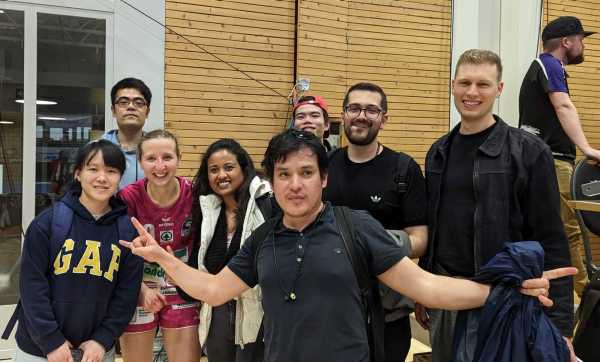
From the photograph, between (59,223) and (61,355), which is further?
(59,223)

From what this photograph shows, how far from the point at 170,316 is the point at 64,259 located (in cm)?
67

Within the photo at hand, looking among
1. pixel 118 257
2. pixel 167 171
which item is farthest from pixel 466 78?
pixel 118 257

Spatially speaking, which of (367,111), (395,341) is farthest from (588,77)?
(395,341)

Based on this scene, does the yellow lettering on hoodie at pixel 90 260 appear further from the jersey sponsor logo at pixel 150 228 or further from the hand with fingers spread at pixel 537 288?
the hand with fingers spread at pixel 537 288

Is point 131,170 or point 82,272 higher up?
point 131,170

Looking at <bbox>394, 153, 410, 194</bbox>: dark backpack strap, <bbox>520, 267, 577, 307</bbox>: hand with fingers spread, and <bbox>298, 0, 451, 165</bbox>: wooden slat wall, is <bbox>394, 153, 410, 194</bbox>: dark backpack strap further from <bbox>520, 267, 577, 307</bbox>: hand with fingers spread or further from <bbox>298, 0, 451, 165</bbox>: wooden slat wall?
<bbox>298, 0, 451, 165</bbox>: wooden slat wall

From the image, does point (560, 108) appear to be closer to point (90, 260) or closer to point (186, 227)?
point (186, 227)

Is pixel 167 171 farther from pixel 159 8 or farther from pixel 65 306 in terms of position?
pixel 159 8

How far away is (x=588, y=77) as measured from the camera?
7.11 metres

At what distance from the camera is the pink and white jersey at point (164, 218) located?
2633mm

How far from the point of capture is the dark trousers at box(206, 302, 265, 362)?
98.4 inches

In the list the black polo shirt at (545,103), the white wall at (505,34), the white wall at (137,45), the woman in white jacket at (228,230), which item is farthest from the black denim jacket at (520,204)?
the white wall at (505,34)

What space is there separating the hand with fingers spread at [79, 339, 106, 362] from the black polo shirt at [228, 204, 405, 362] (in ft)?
3.04

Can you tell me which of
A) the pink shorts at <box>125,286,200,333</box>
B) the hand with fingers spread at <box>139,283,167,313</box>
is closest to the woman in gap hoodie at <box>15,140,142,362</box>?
the hand with fingers spread at <box>139,283,167,313</box>
